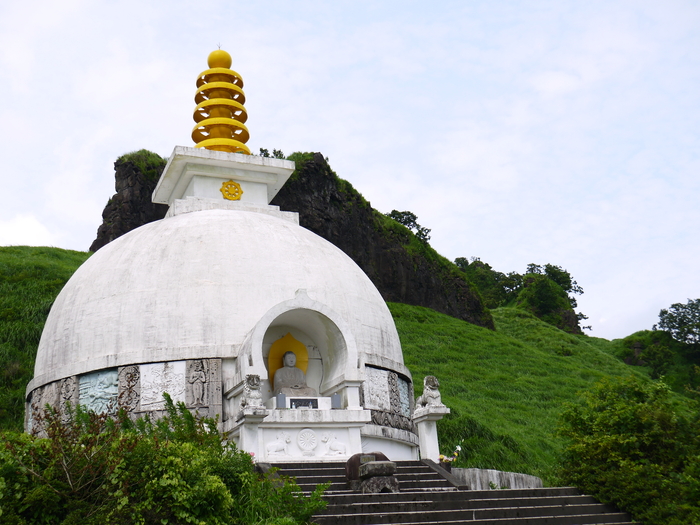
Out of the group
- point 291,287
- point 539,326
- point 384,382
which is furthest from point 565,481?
point 539,326

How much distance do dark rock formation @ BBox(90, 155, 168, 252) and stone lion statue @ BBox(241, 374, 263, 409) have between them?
27438 mm

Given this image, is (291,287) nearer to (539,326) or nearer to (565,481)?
(565,481)

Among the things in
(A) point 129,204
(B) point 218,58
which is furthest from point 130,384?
(A) point 129,204

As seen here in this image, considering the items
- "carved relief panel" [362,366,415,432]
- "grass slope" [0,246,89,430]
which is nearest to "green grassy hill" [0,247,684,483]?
"grass slope" [0,246,89,430]

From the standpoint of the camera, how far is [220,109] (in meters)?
20.8

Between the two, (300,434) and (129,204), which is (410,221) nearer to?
(129,204)

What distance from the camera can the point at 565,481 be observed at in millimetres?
12070

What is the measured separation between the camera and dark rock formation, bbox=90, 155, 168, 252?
3834 cm

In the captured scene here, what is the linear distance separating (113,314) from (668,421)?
9.88 metres

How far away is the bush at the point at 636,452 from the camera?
10211 millimetres

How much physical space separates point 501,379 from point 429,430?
63.8ft

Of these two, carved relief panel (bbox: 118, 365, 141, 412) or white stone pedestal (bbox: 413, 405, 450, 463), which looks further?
white stone pedestal (bbox: 413, 405, 450, 463)

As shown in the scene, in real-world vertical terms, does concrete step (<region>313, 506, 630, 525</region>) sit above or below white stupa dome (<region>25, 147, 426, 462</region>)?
below

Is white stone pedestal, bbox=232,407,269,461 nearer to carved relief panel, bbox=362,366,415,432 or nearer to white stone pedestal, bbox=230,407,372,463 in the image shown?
white stone pedestal, bbox=230,407,372,463
